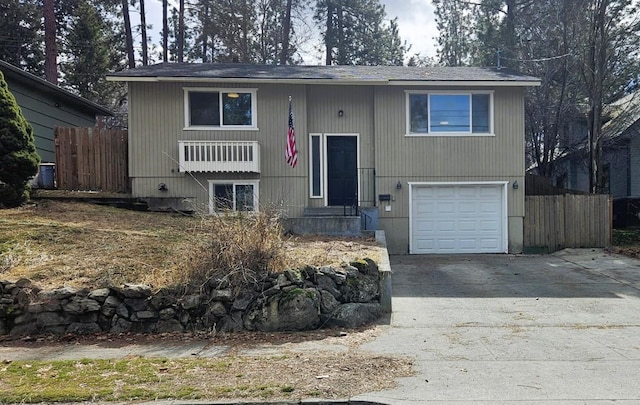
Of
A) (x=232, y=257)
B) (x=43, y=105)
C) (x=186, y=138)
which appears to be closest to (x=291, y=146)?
(x=186, y=138)

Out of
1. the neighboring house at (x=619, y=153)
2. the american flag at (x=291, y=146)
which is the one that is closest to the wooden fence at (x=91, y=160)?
the american flag at (x=291, y=146)

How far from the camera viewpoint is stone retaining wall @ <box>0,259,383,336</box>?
6.19 m

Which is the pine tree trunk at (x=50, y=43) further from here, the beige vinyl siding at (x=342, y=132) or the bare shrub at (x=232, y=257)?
the bare shrub at (x=232, y=257)

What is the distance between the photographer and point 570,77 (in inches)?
683

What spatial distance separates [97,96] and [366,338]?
23.9 meters

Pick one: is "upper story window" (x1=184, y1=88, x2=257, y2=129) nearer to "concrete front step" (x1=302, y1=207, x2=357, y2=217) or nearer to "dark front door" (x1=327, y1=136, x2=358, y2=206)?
"dark front door" (x1=327, y1=136, x2=358, y2=206)

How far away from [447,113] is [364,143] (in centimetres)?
275

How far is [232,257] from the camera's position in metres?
6.55

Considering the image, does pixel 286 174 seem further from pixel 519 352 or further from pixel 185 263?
pixel 519 352

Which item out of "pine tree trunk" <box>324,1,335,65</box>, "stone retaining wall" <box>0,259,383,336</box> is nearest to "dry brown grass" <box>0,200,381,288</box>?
"stone retaining wall" <box>0,259,383,336</box>

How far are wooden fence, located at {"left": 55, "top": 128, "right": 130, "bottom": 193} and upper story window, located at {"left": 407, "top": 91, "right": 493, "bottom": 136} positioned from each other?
29.0ft

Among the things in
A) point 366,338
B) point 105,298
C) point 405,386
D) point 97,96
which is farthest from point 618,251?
point 97,96

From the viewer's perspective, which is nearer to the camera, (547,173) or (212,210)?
(212,210)

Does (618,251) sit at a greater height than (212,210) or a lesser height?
lesser
